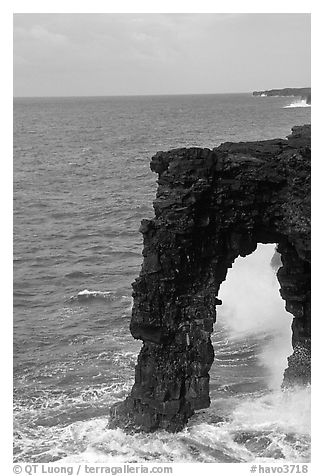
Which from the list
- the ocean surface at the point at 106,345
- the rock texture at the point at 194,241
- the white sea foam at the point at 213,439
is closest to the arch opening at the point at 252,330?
the ocean surface at the point at 106,345

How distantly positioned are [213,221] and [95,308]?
1393cm

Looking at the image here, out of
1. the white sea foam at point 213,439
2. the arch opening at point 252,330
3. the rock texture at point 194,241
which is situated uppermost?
the rock texture at point 194,241

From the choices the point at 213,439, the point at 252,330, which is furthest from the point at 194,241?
the point at 252,330

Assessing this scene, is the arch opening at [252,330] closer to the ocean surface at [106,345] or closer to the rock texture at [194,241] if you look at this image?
the ocean surface at [106,345]

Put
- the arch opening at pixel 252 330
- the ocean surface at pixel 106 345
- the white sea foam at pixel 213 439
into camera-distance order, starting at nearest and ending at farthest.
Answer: the white sea foam at pixel 213 439, the ocean surface at pixel 106 345, the arch opening at pixel 252 330

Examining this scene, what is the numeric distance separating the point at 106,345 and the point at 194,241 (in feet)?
34.1

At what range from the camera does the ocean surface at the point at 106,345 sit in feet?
72.0

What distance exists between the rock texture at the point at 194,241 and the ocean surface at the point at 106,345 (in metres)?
1.60

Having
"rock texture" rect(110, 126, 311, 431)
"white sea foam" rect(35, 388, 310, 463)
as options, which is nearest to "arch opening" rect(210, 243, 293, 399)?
"white sea foam" rect(35, 388, 310, 463)

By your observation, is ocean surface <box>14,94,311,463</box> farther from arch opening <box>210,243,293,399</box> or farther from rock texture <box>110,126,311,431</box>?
rock texture <box>110,126,311,431</box>

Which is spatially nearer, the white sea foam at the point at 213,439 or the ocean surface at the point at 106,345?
the white sea foam at the point at 213,439

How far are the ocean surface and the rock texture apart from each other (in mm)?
1598

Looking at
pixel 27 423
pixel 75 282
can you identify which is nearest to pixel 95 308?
pixel 75 282
